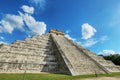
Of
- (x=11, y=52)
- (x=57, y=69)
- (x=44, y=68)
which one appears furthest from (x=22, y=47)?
(x=57, y=69)

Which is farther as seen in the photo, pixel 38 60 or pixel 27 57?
pixel 38 60

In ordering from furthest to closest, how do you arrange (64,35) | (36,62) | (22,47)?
(64,35), (22,47), (36,62)

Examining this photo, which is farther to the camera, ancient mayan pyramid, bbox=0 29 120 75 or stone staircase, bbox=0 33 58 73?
ancient mayan pyramid, bbox=0 29 120 75

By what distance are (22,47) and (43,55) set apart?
3.07m

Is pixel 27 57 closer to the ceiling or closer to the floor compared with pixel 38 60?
closer to the ceiling

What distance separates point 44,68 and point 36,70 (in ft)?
3.75

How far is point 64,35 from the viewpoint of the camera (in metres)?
28.5

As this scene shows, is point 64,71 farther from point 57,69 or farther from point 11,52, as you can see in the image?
point 11,52

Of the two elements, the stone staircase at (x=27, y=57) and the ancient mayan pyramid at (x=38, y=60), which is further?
the ancient mayan pyramid at (x=38, y=60)

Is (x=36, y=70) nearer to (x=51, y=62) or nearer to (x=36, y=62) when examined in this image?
(x=36, y=62)

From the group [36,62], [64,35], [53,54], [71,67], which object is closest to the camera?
[71,67]

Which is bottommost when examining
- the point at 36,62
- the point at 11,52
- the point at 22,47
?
the point at 36,62

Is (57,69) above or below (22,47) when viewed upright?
below

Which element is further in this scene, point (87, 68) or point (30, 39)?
point (30, 39)
